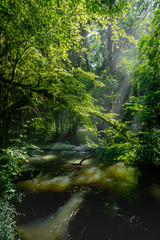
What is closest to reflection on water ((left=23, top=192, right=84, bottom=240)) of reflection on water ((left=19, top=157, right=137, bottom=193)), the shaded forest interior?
the shaded forest interior

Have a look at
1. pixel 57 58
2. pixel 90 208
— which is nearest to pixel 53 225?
pixel 90 208

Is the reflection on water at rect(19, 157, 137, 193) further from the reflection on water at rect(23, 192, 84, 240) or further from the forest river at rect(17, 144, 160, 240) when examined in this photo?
the reflection on water at rect(23, 192, 84, 240)

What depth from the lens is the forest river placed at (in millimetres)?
4199

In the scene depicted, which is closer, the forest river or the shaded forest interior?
the shaded forest interior

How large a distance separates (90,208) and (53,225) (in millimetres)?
1693

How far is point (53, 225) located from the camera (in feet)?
14.8

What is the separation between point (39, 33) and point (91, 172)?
9.07 m

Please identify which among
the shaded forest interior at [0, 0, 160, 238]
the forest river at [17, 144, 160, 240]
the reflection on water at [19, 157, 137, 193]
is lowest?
the reflection on water at [19, 157, 137, 193]

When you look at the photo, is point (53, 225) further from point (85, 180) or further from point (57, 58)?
point (57, 58)

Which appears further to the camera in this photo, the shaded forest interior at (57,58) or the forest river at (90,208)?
the forest river at (90,208)

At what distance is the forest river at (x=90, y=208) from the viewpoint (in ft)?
13.8

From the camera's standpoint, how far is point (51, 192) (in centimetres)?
671

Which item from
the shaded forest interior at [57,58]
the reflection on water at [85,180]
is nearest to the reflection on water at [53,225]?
the shaded forest interior at [57,58]

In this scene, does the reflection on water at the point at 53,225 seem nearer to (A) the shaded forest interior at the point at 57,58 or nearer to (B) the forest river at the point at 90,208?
(B) the forest river at the point at 90,208
